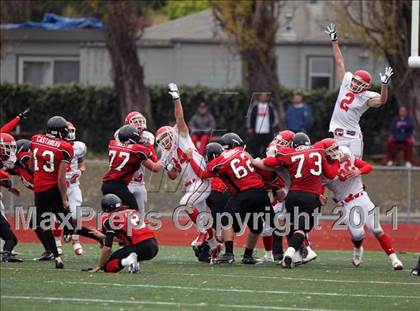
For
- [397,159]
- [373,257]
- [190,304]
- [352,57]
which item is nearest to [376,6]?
Answer: [397,159]

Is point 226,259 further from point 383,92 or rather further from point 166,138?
point 383,92

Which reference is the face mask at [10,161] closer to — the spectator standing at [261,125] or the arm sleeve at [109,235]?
the arm sleeve at [109,235]

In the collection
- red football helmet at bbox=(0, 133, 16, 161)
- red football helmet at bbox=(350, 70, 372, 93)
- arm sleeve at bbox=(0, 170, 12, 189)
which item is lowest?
arm sleeve at bbox=(0, 170, 12, 189)

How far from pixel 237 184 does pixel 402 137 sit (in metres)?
12.8

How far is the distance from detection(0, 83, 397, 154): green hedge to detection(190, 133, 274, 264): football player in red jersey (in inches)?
620

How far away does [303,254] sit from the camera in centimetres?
1603

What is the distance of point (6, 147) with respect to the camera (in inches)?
646

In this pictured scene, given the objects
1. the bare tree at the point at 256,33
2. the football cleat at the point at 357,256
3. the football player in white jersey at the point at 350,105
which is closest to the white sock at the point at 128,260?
the football cleat at the point at 357,256

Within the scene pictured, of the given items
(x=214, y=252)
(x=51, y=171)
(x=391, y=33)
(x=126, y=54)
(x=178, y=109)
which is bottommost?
(x=214, y=252)

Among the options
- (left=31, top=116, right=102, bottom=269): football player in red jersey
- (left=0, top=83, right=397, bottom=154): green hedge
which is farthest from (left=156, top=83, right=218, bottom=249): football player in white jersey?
(left=0, top=83, right=397, bottom=154): green hedge

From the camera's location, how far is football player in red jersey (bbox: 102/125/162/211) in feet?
51.9

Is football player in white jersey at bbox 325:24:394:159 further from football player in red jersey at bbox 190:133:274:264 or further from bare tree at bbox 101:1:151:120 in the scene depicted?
bare tree at bbox 101:1:151:120

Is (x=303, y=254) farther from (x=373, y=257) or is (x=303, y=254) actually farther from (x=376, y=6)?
(x=376, y=6)

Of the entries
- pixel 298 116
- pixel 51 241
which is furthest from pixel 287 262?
pixel 298 116
